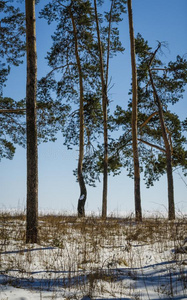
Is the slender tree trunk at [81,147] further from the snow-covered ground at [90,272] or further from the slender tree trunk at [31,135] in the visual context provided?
the snow-covered ground at [90,272]

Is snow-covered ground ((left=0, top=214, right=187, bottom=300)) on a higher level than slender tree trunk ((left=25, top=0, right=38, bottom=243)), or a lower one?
lower

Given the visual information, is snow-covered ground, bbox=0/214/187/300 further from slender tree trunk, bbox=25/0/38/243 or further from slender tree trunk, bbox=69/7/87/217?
slender tree trunk, bbox=69/7/87/217

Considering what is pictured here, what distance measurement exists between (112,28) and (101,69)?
9.74ft

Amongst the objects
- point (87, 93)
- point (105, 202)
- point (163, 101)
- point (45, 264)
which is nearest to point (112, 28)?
point (87, 93)

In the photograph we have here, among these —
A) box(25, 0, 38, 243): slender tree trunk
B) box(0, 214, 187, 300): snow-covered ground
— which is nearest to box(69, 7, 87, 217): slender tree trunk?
box(25, 0, 38, 243): slender tree trunk

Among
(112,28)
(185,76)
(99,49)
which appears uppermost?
(112,28)

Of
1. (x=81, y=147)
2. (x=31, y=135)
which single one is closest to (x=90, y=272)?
(x=31, y=135)

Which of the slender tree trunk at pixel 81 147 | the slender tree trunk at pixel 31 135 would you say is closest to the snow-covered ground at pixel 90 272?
the slender tree trunk at pixel 31 135

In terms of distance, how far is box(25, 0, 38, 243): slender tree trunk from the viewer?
617 centimetres

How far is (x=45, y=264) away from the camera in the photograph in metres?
4.48

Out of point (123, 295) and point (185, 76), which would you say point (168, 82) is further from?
point (123, 295)

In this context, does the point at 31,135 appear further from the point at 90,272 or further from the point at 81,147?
the point at 81,147

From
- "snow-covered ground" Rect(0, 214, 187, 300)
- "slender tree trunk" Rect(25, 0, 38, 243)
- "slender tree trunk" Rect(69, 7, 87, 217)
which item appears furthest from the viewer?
"slender tree trunk" Rect(69, 7, 87, 217)

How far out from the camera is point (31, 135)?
21.2 ft
